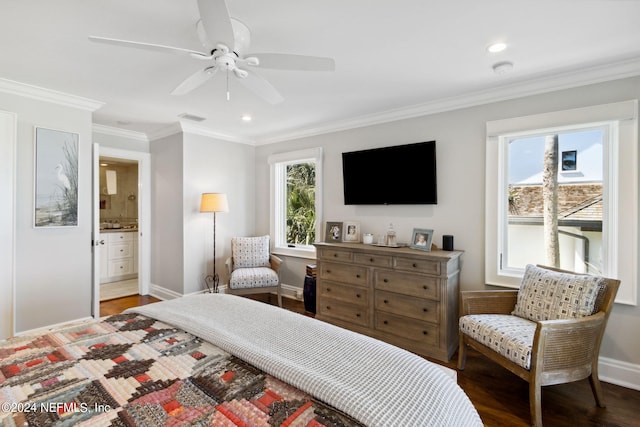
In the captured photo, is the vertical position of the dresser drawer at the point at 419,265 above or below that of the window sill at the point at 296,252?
above

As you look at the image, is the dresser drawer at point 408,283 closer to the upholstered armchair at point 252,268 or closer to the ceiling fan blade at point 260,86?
the upholstered armchair at point 252,268

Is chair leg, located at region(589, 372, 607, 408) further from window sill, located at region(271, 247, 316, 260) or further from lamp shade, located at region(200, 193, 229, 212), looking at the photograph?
lamp shade, located at region(200, 193, 229, 212)

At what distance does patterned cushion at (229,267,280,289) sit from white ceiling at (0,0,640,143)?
2016 millimetres

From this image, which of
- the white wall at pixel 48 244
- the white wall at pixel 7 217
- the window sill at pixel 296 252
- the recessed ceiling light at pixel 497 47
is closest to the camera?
the recessed ceiling light at pixel 497 47

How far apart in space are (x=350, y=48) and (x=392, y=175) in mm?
1605

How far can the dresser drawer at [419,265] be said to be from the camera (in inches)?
108

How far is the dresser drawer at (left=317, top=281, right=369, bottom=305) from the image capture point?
3175mm

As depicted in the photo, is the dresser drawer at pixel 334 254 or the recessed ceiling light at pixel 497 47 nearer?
the recessed ceiling light at pixel 497 47

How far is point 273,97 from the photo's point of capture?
87.8 inches

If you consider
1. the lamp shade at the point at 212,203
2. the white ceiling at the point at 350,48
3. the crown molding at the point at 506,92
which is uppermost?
the white ceiling at the point at 350,48

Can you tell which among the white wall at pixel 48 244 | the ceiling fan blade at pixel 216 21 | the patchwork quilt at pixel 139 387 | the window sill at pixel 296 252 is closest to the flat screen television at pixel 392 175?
the window sill at pixel 296 252

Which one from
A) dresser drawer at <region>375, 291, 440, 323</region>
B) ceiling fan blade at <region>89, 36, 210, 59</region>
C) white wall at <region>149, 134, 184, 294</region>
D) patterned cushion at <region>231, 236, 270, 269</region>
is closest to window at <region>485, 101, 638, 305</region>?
dresser drawer at <region>375, 291, 440, 323</region>

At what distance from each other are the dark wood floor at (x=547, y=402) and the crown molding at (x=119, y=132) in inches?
191

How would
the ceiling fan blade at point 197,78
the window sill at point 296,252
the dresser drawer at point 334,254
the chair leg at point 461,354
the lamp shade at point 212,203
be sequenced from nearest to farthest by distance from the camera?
the ceiling fan blade at point 197,78 < the chair leg at point 461,354 < the dresser drawer at point 334,254 < the lamp shade at point 212,203 < the window sill at point 296,252
